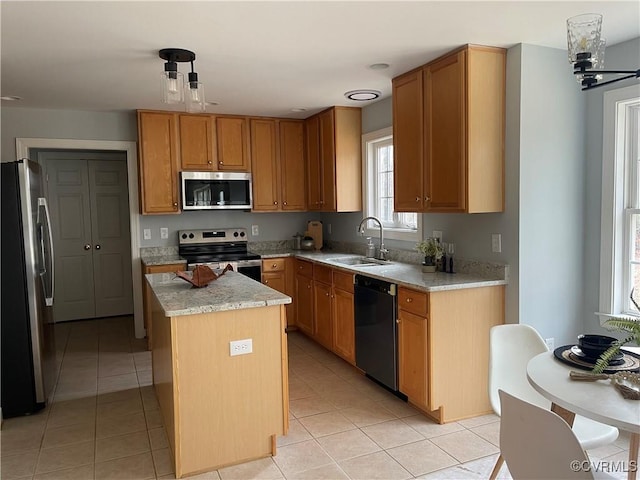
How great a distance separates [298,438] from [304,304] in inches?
84.7

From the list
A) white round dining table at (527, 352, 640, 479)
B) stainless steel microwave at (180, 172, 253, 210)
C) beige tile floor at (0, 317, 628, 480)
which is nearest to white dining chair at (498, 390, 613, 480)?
white round dining table at (527, 352, 640, 479)

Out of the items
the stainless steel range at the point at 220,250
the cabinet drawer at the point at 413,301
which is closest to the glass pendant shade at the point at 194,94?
the cabinet drawer at the point at 413,301

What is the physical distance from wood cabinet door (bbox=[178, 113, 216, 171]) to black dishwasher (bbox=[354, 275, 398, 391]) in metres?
2.26

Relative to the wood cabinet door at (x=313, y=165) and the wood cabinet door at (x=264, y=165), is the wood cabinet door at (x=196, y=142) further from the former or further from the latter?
the wood cabinet door at (x=313, y=165)

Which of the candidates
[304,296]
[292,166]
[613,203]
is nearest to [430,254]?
[613,203]

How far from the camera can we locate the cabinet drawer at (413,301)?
2955mm

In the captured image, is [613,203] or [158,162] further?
[158,162]

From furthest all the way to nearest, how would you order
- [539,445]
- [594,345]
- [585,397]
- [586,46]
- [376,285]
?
[376,285]
[594,345]
[586,46]
[585,397]
[539,445]

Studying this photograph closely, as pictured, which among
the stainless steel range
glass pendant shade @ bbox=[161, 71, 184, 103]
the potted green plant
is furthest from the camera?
the stainless steel range

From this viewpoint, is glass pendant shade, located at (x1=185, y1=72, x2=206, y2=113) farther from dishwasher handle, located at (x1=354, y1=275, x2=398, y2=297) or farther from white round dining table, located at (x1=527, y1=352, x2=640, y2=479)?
white round dining table, located at (x1=527, y1=352, x2=640, y2=479)

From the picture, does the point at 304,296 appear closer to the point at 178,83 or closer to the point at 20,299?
the point at 20,299

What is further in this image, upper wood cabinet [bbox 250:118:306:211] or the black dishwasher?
upper wood cabinet [bbox 250:118:306:211]

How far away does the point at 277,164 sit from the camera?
5359 millimetres

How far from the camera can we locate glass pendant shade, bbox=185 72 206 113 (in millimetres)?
2791
